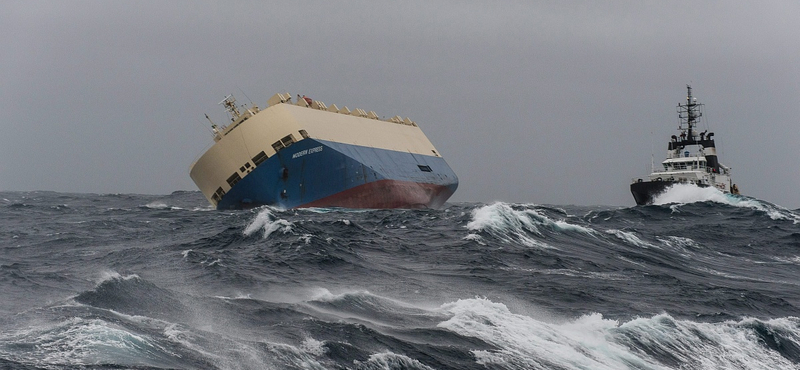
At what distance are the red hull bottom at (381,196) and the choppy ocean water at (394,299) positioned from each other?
18.1 metres

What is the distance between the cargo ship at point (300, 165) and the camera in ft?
174

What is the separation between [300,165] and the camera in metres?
52.8

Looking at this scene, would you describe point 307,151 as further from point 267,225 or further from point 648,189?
point 648,189

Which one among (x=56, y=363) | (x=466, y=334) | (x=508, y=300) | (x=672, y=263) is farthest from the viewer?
(x=672, y=263)

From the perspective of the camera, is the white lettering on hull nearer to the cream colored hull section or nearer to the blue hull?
the blue hull

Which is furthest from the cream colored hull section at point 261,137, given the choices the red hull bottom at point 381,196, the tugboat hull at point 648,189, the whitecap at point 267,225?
the tugboat hull at point 648,189

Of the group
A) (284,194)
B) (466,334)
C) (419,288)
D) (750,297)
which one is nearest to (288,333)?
(466,334)

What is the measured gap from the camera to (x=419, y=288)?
20062 mm

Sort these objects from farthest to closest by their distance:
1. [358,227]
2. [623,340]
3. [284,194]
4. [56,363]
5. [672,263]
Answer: [284,194], [358,227], [672,263], [623,340], [56,363]

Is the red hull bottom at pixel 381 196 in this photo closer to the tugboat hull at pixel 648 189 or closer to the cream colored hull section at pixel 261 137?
the cream colored hull section at pixel 261 137

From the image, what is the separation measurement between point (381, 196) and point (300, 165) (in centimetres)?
648

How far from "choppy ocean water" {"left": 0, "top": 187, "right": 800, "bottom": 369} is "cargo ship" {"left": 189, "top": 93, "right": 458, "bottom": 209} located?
1793cm

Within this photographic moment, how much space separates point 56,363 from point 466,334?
25.6 feet

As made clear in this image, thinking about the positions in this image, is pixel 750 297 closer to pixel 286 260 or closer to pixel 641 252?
pixel 641 252
